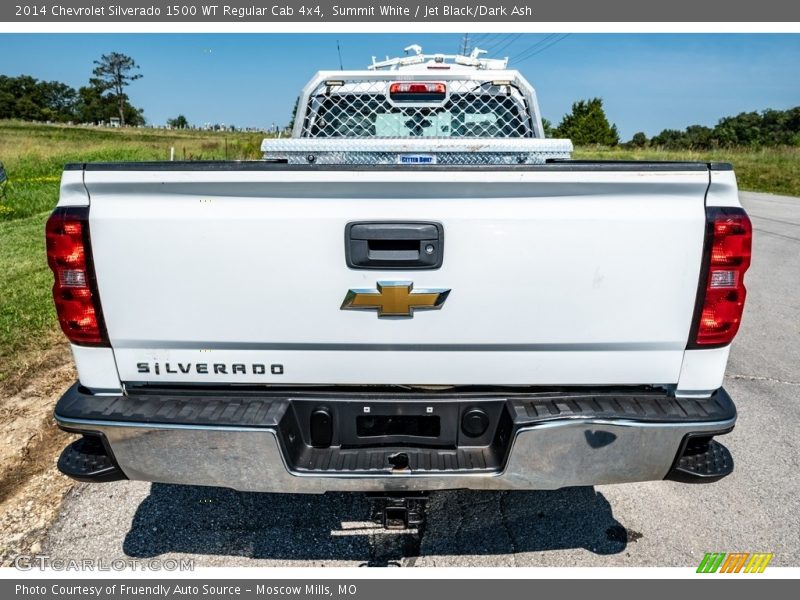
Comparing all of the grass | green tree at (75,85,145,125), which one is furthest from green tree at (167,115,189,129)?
the grass

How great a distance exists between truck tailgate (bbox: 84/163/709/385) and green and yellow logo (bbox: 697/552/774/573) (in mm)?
1155

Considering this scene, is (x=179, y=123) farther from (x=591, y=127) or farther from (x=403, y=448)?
(x=403, y=448)

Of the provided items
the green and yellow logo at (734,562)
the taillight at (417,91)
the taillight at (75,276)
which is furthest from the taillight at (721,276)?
the taillight at (417,91)

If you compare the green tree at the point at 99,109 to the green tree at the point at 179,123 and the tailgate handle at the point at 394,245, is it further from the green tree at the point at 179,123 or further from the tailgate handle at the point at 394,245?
the tailgate handle at the point at 394,245

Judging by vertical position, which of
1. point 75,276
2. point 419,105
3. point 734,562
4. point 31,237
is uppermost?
point 419,105

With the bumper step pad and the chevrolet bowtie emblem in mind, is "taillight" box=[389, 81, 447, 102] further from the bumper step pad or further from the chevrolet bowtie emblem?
the bumper step pad

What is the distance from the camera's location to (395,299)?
2.06 metres

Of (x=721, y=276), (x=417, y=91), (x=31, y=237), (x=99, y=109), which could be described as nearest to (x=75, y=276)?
(x=721, y=276)

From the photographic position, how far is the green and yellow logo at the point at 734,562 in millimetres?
2605

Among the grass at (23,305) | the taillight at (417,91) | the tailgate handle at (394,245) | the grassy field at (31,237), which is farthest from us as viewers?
the grassy field at (31,237)

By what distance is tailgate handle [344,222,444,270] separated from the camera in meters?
2.02

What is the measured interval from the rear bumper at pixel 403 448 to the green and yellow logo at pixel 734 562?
0.70 meters

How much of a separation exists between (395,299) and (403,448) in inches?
24.8

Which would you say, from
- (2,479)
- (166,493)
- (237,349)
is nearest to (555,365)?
(237,349)
